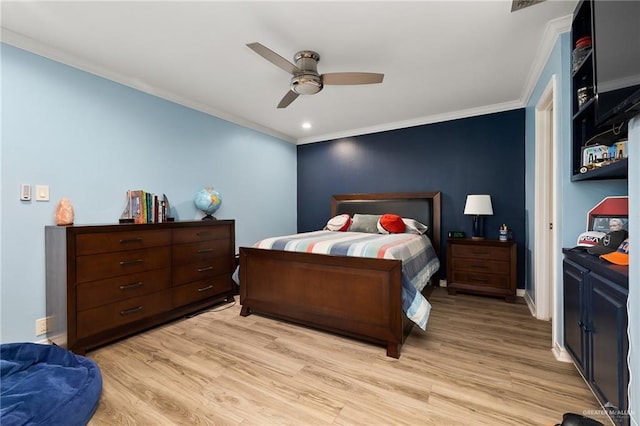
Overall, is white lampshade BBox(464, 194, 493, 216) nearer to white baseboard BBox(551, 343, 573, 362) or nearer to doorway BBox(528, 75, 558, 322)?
doorway BBox(528, 75, 558, 322)

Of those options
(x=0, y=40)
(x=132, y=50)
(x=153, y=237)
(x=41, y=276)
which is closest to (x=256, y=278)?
(x=153, y=237)

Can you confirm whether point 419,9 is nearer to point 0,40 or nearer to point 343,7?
point 343,7

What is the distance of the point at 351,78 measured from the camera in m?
2.20

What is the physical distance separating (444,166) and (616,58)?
9.34 feet

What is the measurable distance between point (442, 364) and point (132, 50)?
3.44 metres

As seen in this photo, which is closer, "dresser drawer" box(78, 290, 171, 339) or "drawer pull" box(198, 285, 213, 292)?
"dresser drawer" box(78, 290, 171, 339)

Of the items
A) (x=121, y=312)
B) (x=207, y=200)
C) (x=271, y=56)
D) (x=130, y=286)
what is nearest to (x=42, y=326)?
(x=121, y=312)

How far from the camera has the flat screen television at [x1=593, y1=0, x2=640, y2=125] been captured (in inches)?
39.5

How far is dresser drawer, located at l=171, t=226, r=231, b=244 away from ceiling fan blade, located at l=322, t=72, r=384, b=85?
75.9 inches

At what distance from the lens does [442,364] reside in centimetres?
192

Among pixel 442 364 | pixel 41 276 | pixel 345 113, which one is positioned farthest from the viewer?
pixel 345 113

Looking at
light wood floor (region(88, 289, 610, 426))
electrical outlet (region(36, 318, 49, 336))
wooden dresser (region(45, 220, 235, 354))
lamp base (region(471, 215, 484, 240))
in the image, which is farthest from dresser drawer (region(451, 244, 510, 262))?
electrical outlet (region(36, 318, 49, 336))

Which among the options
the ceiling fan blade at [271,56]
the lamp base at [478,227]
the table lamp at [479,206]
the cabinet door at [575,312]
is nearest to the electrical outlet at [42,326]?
the ceiling fan blade at [271,56]

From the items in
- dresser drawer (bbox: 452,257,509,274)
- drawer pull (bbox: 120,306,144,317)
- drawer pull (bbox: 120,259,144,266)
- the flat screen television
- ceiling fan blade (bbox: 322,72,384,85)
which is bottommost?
drawer pull (bbox: 120,306,144,317)
